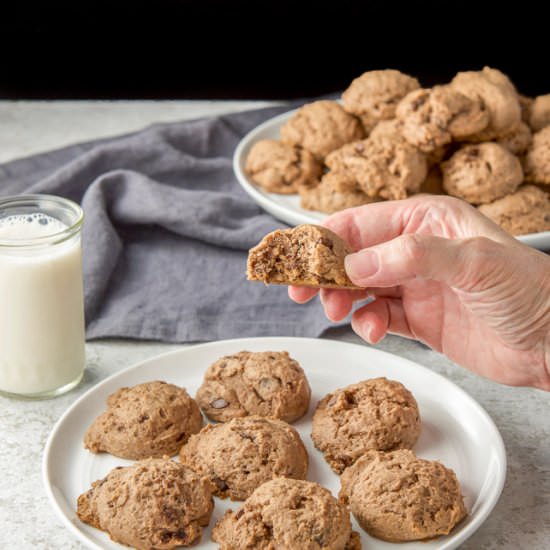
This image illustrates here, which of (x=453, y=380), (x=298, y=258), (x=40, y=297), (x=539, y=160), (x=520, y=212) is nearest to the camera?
(x=298, y=258)

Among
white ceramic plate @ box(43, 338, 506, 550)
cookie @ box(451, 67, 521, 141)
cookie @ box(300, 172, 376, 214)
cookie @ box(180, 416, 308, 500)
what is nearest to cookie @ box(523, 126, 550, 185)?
cookie @ box(451, 67, 521, 141)

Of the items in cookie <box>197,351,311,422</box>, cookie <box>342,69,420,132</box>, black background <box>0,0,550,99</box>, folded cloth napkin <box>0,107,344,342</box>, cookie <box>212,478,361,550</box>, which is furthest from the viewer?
black background <box>0,0,550,99</box>

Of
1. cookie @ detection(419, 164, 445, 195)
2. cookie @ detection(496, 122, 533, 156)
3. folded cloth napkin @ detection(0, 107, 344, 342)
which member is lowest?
folded cloth napkin @ detection(0, 107, 344, 342)

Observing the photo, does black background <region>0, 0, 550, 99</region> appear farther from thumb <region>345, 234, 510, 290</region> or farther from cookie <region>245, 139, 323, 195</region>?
thumb <region>345, 234, 510, 290</region>

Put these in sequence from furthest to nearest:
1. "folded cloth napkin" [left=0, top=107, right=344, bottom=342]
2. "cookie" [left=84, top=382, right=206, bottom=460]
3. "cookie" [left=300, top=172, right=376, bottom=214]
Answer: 1. "cookie" [left=300, top=172, right=376, bottom=214]
2. "folded cloth napkin" [left=0, top=107, right=344, bottom=342]
3. "cookie" [left=84, top=382, right=206, bottom=460]

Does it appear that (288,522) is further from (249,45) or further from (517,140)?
(249,45)

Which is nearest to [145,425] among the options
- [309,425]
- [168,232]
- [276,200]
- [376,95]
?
[309,425]

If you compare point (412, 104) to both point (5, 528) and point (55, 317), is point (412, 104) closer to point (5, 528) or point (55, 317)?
point (55, 317)
